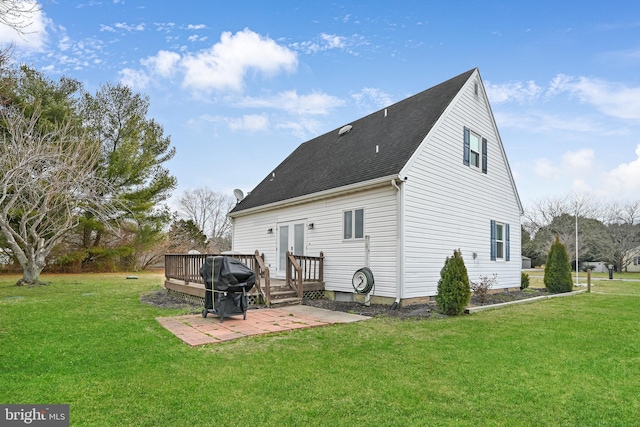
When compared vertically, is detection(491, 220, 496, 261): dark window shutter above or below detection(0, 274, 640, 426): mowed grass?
above

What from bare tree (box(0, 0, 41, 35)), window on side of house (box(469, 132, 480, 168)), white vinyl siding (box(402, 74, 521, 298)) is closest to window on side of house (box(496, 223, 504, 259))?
white vinyl siding (box(402, 74, 521, 298))

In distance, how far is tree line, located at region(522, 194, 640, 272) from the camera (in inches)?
1443

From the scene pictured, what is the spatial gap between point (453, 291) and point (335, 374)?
4674mm

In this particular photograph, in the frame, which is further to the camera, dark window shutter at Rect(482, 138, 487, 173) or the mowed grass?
dark window shutter at Rect(482, 138, 487, 173)

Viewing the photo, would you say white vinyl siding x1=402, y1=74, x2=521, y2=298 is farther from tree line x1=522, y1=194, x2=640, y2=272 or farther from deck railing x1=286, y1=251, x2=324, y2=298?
tree line x1=522, y1=194, x2=640, y2=272

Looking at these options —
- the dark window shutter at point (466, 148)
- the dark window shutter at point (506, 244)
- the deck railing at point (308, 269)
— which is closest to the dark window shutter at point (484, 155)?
the dark window shutter at point (466, 148)

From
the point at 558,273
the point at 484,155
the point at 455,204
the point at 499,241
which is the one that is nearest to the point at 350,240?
the point at 455,204

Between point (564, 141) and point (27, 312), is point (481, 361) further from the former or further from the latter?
point (564, 141)

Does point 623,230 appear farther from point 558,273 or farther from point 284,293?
point 284,293

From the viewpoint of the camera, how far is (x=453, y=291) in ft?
26.2

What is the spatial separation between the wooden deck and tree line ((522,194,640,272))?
33.6 metres

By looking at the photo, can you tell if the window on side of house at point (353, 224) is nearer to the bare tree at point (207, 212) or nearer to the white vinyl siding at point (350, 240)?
the white vinyl siding at point (350, 240)

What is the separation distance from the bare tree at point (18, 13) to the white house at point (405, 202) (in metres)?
7.05

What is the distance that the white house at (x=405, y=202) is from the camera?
9391 millimetres
